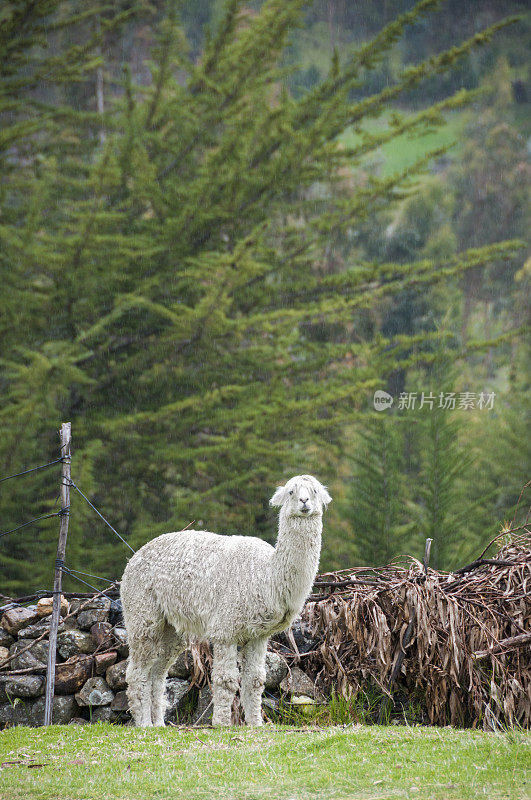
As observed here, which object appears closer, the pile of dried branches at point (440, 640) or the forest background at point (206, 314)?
the pile of dried branches at point (440, 640)

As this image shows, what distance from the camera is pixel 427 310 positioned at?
126 feet

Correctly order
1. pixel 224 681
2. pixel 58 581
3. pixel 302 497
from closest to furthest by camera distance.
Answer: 1. pixel 302 497
2. pixel 224 681
3. pixel 58 581

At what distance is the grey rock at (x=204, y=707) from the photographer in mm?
7914

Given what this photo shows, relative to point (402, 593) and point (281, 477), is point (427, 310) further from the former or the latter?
point (402, 593)

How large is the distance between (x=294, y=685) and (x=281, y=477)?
28.7ft

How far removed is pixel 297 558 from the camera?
627 centimetres

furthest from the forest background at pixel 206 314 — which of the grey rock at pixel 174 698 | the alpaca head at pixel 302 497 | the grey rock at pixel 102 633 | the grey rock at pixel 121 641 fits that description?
the alpaca head at pixel 302 497

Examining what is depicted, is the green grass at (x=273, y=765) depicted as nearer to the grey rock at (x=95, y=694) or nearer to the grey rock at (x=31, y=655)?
the grey rock at (x=95, y=694)

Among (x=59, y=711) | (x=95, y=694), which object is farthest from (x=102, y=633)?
(x=59, y=711)

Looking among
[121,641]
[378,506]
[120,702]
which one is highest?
[378,506]

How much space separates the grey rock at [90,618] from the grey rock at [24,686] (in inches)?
26.1

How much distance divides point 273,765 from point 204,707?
3.08m

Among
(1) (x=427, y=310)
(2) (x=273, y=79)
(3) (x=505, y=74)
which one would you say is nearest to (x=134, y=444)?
(2) (x=273, y=79)

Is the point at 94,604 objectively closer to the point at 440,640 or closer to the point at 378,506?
the point at 440,640
